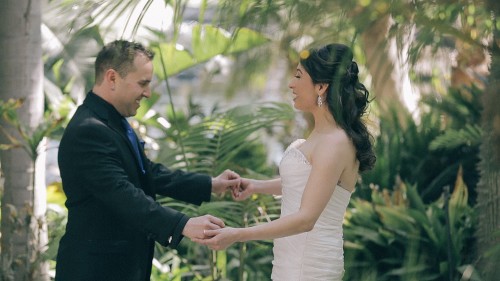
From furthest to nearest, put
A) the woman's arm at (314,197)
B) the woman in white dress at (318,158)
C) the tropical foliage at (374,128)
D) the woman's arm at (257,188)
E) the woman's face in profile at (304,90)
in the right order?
the woman's arm at (257,188) → the woman's face in profile at (304,90) → the woman in white dress at (318,158) → the woman's arm at (314,197) → the tropical foliage at (374,128)

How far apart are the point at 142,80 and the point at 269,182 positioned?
794mm

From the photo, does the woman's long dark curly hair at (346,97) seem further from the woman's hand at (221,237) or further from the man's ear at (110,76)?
the man's ear at (110,76)

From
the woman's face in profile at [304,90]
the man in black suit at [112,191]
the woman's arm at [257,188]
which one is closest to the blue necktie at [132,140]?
the man in black suit at [112,191]

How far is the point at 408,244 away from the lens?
21.0 feet

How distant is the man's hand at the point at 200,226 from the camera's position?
4.23 metres

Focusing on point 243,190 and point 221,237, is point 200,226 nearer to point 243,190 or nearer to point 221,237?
point 221,237

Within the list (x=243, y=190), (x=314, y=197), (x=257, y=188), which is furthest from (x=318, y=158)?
(x=243, y=190)

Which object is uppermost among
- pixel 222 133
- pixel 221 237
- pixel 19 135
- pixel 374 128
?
pixel 374 128

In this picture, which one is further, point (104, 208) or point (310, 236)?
point (104, 208)

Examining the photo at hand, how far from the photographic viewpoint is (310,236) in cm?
427

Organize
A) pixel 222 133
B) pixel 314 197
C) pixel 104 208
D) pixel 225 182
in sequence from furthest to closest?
pixel 222 133 < pixel 225 182 < pixel 104 208 < pixel 314 197

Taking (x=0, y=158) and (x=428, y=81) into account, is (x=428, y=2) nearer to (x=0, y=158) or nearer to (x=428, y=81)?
(x=428, y=81)

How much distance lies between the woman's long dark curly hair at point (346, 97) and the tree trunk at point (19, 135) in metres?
2.60

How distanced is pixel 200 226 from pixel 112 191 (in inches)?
16.0
